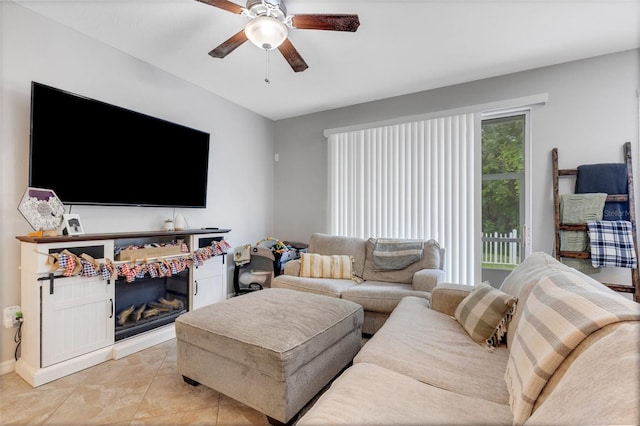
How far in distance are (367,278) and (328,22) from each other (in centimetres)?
236

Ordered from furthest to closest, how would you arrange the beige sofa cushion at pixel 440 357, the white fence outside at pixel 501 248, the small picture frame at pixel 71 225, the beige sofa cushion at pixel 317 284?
the white fence outside at pixel 501 248, the beige sofa cushion at pixel 317 284, the small picture frame at pixel 71 225, the beige sofa cushion at pixel 440 357

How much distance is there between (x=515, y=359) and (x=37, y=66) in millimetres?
3420

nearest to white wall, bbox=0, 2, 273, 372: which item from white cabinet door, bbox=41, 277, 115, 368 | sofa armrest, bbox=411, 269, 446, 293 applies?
white cabinet door, bbox=41, 277, 115, 368

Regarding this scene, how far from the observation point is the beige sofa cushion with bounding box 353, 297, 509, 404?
108 cm

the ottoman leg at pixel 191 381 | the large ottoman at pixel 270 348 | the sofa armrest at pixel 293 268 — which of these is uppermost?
the sofa armrest at pixel 293 268

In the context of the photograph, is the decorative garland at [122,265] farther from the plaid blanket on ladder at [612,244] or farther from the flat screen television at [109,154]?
the plaid blanket on ladder at [612,244]

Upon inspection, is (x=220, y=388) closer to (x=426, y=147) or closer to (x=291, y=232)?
(x=291, y=232)

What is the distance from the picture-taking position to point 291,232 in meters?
4.25

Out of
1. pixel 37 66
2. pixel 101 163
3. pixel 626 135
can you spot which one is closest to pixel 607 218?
pixel 626 135

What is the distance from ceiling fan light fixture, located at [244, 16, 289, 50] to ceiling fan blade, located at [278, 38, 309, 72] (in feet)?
0.40

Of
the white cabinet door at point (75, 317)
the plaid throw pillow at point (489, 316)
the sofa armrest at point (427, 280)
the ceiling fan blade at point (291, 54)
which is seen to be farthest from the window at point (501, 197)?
the white cabinet door at point (75, 317)

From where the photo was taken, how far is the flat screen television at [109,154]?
2.00 meters

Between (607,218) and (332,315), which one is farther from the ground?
(607,218)

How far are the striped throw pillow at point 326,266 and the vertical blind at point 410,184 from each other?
717 millimetres
